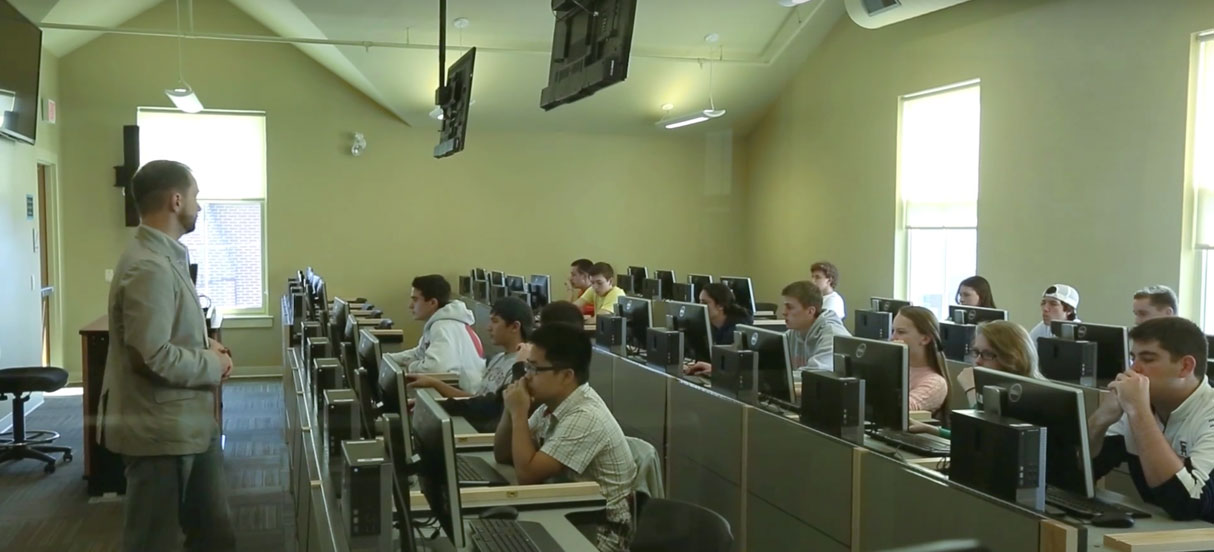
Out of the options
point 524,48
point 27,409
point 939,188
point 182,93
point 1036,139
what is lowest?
point 27,409

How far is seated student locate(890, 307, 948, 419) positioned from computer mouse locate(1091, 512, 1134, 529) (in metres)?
1.32

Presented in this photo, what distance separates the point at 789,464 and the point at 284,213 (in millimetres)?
8275

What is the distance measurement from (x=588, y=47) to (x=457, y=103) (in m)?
2.83

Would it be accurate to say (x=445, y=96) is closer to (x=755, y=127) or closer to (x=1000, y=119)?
(x=1000, y=119)

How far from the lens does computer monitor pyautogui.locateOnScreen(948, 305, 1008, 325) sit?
18.5ft

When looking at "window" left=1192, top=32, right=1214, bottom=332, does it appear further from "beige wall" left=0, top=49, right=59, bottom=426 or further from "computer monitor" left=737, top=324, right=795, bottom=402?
"beige wall" left=0, top=49, right=59, bottom=426

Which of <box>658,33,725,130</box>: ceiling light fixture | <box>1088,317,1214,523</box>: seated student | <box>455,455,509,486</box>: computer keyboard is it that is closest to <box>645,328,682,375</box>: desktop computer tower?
<box>455,455,509,486</box>: computer keyboard

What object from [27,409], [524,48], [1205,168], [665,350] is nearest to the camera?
[665,350]

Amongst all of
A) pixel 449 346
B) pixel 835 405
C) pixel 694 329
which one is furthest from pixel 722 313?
pixel 835 405

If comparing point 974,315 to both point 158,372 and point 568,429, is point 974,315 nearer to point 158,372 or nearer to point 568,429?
point 568,429

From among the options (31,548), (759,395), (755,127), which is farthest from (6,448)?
(755,127)

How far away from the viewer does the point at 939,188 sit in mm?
8398

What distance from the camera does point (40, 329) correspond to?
7.97m

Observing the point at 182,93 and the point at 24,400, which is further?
the point at 182,93
